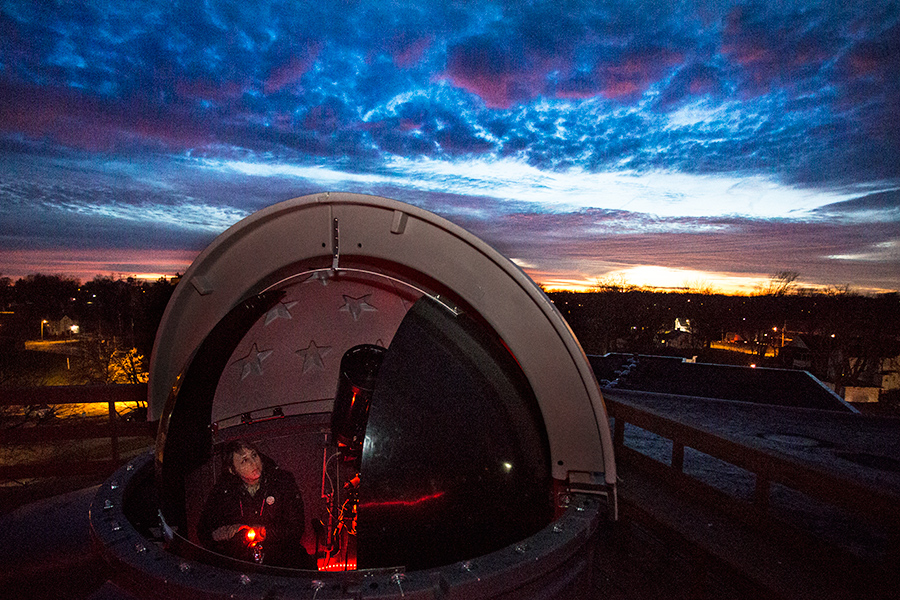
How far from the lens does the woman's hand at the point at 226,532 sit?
2.71 metres

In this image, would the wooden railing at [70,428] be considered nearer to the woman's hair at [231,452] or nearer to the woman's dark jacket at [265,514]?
the woman's hair at [231,452]

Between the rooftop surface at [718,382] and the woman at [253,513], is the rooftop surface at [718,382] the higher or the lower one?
the lower one

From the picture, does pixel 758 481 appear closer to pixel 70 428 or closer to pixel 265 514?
pixel 265 514

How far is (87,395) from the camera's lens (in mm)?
4844

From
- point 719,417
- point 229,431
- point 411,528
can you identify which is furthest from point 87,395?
point 719,417

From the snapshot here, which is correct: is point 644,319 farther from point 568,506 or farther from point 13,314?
point 13,314

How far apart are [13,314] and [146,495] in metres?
40.7

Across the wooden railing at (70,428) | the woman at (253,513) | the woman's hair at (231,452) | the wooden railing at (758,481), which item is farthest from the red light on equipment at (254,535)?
the wooden railing at (758,481)

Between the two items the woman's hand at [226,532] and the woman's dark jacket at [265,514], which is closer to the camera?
the woman's hand at [226,532]

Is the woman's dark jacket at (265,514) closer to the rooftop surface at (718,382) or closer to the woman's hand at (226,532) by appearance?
the woman's hand at (226,532)

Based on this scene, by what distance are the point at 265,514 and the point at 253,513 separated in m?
0.08

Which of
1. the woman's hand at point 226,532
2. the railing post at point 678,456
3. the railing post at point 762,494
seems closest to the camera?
the woman's hand at point 226,532

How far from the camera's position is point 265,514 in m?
2.97

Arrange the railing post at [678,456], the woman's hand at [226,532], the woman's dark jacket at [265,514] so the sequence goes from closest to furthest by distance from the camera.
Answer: the woman's hand at [226,532], the woman's dark jacket at [265,514], the railing post at [678,456]
